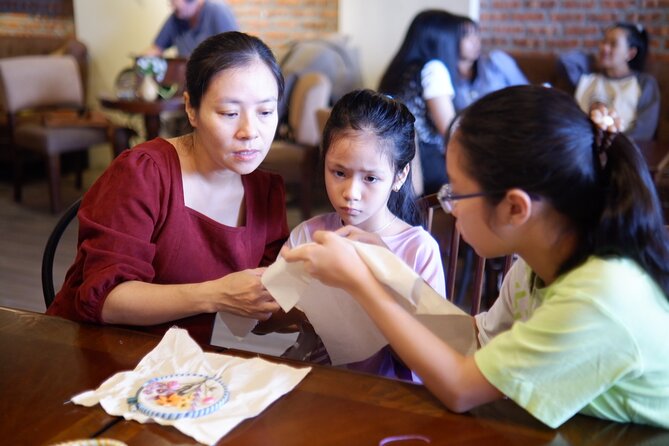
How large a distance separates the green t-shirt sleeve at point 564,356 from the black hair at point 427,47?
8.34ft

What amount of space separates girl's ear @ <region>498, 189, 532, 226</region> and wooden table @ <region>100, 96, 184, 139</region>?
381cm

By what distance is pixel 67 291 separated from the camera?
1.44m

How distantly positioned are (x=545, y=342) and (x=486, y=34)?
4810 mm

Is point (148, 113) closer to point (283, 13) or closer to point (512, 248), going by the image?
point (283, 13)

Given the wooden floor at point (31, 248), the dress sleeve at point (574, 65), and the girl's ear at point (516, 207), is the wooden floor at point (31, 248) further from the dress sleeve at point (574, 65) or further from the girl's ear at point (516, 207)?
→ the dress sleeve at point (574, 65)

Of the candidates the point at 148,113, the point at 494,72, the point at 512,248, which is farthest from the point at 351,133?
the point at 148,113

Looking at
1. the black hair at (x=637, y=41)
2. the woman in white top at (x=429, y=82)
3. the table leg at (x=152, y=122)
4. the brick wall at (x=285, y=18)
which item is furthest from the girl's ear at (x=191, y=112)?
the brick wall at (x=285, y=18)

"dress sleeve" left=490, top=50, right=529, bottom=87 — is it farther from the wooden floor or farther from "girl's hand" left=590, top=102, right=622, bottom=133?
"girl's hand" left=590, top=102, right=622, bottom=133

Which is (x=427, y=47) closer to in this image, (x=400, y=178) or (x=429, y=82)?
(x=429, y=82)

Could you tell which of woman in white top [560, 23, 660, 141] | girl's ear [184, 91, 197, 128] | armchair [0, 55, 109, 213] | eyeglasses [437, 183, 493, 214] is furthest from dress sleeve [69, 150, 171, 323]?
armchair [0, 55, 109, 213]

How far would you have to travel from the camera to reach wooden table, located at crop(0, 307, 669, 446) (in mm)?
978

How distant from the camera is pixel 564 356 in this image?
978 mm

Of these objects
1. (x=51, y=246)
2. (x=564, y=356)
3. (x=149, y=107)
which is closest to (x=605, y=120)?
(x=564, y=356)

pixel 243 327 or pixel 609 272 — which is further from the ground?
pixel 609 272
